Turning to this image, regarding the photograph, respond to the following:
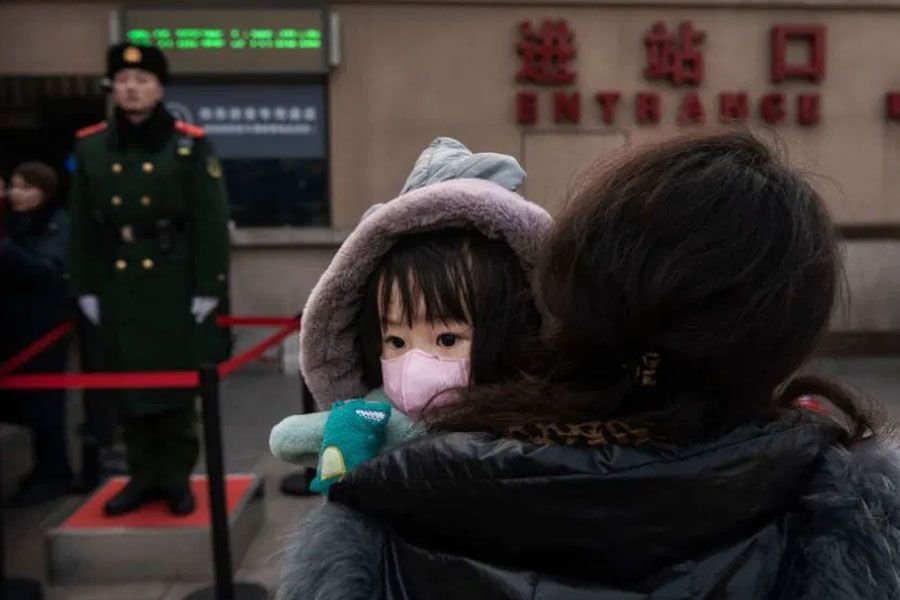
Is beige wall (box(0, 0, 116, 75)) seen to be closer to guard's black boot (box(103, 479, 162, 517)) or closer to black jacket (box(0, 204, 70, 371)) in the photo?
black jacket (box(0, 204, 70, 371))

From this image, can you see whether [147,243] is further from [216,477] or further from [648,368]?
[648,368]

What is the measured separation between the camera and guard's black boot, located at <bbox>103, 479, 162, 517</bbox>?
4.15 m

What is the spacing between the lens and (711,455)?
0.96m

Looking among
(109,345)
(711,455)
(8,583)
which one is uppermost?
(711,455)

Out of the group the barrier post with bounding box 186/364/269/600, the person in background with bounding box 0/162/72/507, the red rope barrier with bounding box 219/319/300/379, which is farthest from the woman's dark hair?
the barrier post with bounding box 186/364/269/600

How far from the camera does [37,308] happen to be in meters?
4.95

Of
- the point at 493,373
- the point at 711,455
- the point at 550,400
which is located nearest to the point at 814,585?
the point at 711,455

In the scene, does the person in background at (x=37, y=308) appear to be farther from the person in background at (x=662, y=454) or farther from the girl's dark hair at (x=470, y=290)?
the person in background at (x=662, y=454)

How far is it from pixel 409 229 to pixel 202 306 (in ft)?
8.69

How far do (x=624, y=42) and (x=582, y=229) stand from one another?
8.01 metres

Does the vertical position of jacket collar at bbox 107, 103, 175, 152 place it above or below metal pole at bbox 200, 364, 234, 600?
above

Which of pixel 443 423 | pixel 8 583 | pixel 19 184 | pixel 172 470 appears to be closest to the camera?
pixel 443 423

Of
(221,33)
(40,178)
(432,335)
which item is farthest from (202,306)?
(221,33)

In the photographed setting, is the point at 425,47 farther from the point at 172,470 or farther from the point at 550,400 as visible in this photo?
the point at 550,400
